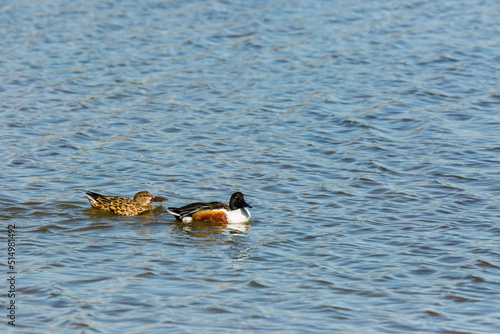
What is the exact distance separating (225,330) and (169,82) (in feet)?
39.1

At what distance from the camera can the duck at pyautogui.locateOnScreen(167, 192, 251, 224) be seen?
1112 centimetres

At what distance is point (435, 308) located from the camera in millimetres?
8234

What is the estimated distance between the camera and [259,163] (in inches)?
541

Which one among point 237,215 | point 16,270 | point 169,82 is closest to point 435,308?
point 237,215

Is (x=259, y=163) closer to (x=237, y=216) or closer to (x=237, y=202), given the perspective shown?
(x=237, y=202)

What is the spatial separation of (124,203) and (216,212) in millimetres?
1415

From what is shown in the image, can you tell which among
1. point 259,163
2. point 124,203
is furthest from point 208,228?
point 259,163

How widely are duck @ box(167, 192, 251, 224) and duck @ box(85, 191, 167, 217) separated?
0.53 metres

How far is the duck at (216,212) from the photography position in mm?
11125

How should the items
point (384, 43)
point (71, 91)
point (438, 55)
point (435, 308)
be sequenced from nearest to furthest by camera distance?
point (435, 308)
point (71, 91)
point (438, 55)
point (384, 43)

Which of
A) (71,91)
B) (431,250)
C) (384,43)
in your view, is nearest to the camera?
(431,250)

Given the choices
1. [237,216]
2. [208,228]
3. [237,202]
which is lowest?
[208,228]

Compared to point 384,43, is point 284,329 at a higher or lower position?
lower

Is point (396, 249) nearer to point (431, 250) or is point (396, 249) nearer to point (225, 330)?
point (431, 250)
